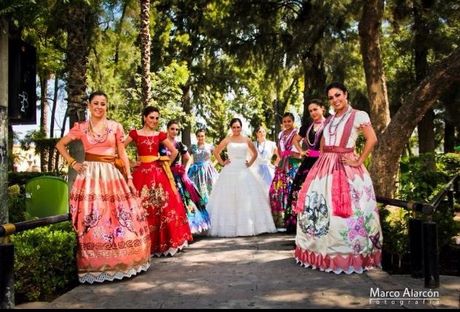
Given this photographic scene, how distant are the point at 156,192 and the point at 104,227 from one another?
1.76 metres

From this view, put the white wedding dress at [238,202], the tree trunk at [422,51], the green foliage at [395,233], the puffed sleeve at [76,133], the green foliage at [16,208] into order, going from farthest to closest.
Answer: the tree trunk at [422,51]
the green foliage at [16,208]
the white wedding dress at [238,202]
the green foliage at [395,233]
the puffed sleeve at [76,133]

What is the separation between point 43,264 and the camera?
533 centimetres

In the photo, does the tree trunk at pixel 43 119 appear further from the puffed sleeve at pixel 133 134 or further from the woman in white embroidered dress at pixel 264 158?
the puffed sleeve at pixel 133 134

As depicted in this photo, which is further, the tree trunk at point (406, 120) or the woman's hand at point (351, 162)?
the tree trunk at point (406, 120)

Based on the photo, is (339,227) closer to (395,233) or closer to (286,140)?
(395,233)

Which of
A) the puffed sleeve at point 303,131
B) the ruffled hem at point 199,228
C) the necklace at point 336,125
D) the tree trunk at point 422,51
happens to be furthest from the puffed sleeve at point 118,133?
the tree trunk at point 422,51

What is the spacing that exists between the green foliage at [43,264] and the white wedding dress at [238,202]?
382cm

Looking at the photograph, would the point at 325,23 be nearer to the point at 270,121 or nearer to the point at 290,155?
the point at 290,155

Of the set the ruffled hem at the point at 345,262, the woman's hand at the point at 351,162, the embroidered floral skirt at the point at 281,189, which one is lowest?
the ruffled hem at the point at 345,262

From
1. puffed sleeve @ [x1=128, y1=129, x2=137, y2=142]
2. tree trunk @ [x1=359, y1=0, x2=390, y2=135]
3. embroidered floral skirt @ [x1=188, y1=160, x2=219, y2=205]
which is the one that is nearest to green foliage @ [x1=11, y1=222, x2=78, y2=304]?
puffed sleeve @ [x1=128, y1=129, x2=137, y2=142]

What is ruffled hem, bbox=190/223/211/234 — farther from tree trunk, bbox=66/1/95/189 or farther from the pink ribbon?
tree trunk, bbox=66/1/95/189

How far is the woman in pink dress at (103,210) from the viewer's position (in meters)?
5.65

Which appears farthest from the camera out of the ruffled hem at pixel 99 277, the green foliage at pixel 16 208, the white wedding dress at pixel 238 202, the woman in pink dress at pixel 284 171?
the green foliage at pixel 16 208

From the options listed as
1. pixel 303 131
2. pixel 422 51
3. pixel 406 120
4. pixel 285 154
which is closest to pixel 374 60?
pixel 406 120
